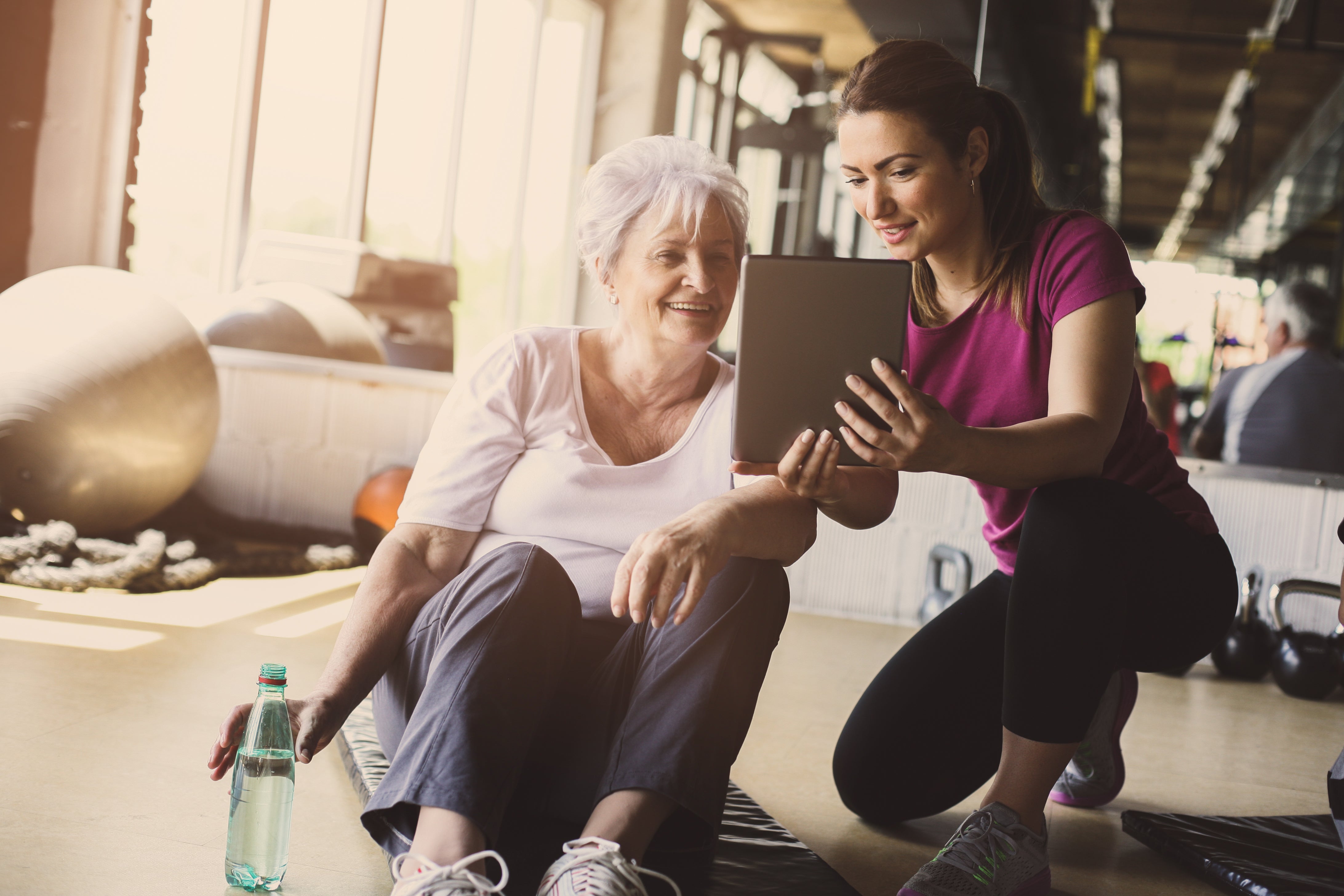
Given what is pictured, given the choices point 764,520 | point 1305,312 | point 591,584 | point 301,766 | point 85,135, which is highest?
point 85,135

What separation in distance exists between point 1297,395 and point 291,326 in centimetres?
373

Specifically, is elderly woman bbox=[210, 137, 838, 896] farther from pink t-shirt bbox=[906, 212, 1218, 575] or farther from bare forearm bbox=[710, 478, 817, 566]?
pink t-shirt bbox=[906, 212, 1218, 575]

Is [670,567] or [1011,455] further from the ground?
[1011,455]

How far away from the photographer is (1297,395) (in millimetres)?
3908

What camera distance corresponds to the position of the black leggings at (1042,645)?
4.62 ft

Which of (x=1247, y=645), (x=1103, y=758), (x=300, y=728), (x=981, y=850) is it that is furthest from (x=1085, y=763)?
(x=1247, y=645)

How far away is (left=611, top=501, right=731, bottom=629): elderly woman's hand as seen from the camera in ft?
4.16

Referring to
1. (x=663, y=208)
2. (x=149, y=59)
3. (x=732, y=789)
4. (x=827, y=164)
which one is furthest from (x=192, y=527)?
(x=827, y=164)

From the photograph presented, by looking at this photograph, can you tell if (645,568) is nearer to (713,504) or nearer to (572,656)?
(713,504)

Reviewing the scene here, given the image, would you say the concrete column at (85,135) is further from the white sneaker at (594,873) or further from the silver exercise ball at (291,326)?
the white sneaker at (594,873)

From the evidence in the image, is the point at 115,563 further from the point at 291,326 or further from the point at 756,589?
the point at 756,589

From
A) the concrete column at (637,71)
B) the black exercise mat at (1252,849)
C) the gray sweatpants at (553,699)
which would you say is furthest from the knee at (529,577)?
the concrete column at (637,71)

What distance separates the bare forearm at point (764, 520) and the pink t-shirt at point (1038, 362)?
0.27 m

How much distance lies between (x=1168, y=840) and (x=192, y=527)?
3.73 meters
